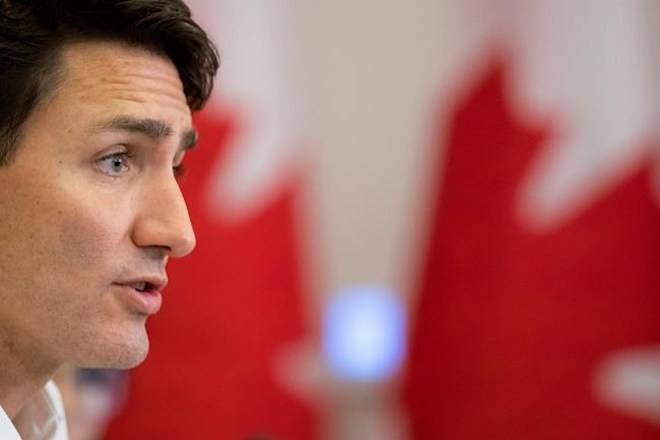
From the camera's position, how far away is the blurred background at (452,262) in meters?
2.74

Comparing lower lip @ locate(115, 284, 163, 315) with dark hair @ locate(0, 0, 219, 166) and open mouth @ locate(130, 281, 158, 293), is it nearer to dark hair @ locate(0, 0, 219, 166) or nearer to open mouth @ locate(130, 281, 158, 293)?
open mouth @ locate(130, 281, 158, 293)

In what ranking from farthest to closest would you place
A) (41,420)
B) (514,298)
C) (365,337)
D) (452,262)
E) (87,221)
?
(365,337), (452,262), (514,298), (41,420), (87,221)

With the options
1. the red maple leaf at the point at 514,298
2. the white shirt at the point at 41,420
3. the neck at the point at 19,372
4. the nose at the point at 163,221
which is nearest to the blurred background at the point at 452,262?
the red maple leaf at the point at 514,298

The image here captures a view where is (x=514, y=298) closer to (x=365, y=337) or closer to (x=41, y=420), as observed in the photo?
(x=365, y=337)

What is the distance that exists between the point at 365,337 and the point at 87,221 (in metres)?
2.18

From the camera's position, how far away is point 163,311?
8.65 ft

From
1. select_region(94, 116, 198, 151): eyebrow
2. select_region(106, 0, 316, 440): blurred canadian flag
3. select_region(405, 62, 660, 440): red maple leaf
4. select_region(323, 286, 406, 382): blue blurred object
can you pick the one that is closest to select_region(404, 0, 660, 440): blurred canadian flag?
select_region(405, 62, 660, 440): red maple leaf

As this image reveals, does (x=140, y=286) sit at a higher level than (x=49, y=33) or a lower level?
lower

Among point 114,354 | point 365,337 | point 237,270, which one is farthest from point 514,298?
point 114,354

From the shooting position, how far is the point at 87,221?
1176mm

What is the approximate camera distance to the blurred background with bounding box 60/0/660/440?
2.74 metres

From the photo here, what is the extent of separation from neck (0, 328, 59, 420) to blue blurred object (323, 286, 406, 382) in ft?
6.61

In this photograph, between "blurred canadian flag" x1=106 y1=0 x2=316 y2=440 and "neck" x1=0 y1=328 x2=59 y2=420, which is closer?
"neck" x1=0 y1=328 x2=59 y2=420

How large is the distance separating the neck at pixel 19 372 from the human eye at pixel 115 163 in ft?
0.72
